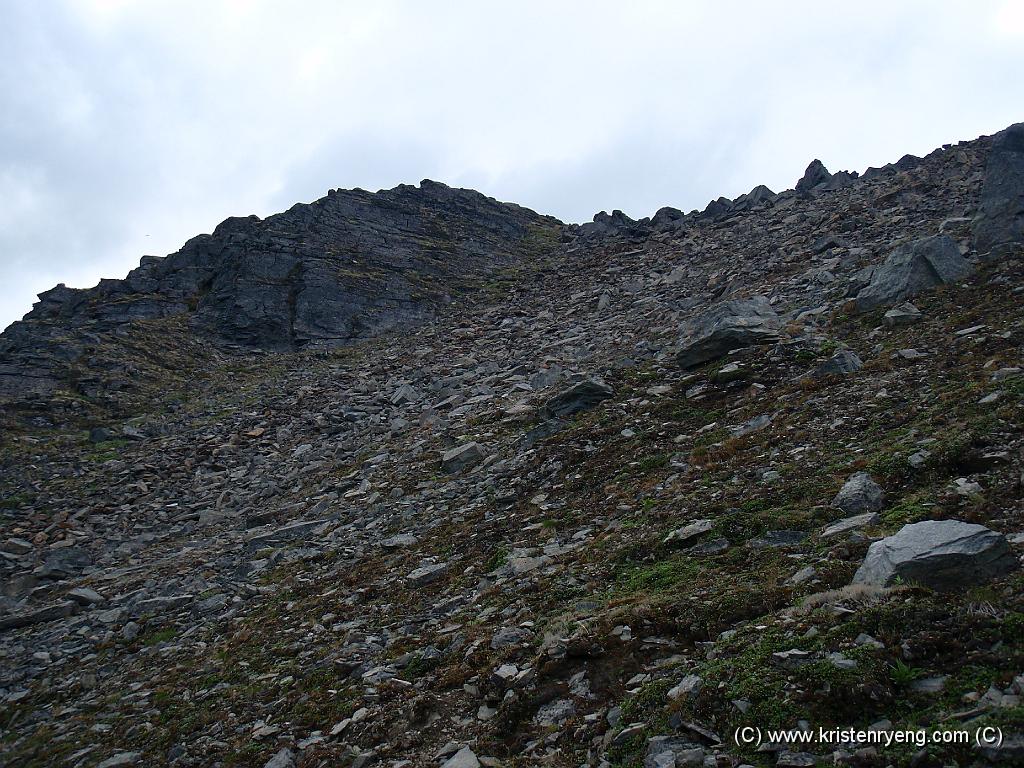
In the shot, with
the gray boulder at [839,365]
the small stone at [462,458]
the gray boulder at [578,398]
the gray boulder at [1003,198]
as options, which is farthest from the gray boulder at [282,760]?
the gray boulder at [1003,198]

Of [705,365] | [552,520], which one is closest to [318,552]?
[552,520]

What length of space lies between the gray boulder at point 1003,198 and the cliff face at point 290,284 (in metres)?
25.7

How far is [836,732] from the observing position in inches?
172

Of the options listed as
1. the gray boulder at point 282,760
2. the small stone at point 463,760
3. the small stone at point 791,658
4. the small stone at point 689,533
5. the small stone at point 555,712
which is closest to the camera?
the small stone at point 791,658

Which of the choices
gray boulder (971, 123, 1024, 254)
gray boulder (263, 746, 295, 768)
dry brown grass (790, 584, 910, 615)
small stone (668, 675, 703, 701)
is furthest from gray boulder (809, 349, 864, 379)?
Result: gray boulder (263, 746, 295, 768)

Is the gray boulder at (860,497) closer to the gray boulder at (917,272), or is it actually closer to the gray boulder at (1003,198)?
the gray boulder at (917,272)

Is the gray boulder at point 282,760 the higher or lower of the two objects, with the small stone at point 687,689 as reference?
lower

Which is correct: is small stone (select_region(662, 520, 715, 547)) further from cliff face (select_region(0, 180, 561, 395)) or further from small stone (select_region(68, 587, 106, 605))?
cliff face (select_region(0, 180, 561, 395))

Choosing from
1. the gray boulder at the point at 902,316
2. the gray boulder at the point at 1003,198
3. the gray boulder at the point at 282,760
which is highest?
the gray boulder at the point at 1003,198

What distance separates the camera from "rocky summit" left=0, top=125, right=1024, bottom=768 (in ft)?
17.0

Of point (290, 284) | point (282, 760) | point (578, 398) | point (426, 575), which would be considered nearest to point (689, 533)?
point (426, 575)

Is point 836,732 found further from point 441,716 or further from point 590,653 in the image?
point 441,716

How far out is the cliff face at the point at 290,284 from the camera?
3278 centimetres

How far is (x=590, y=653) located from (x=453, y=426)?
1207 cm
